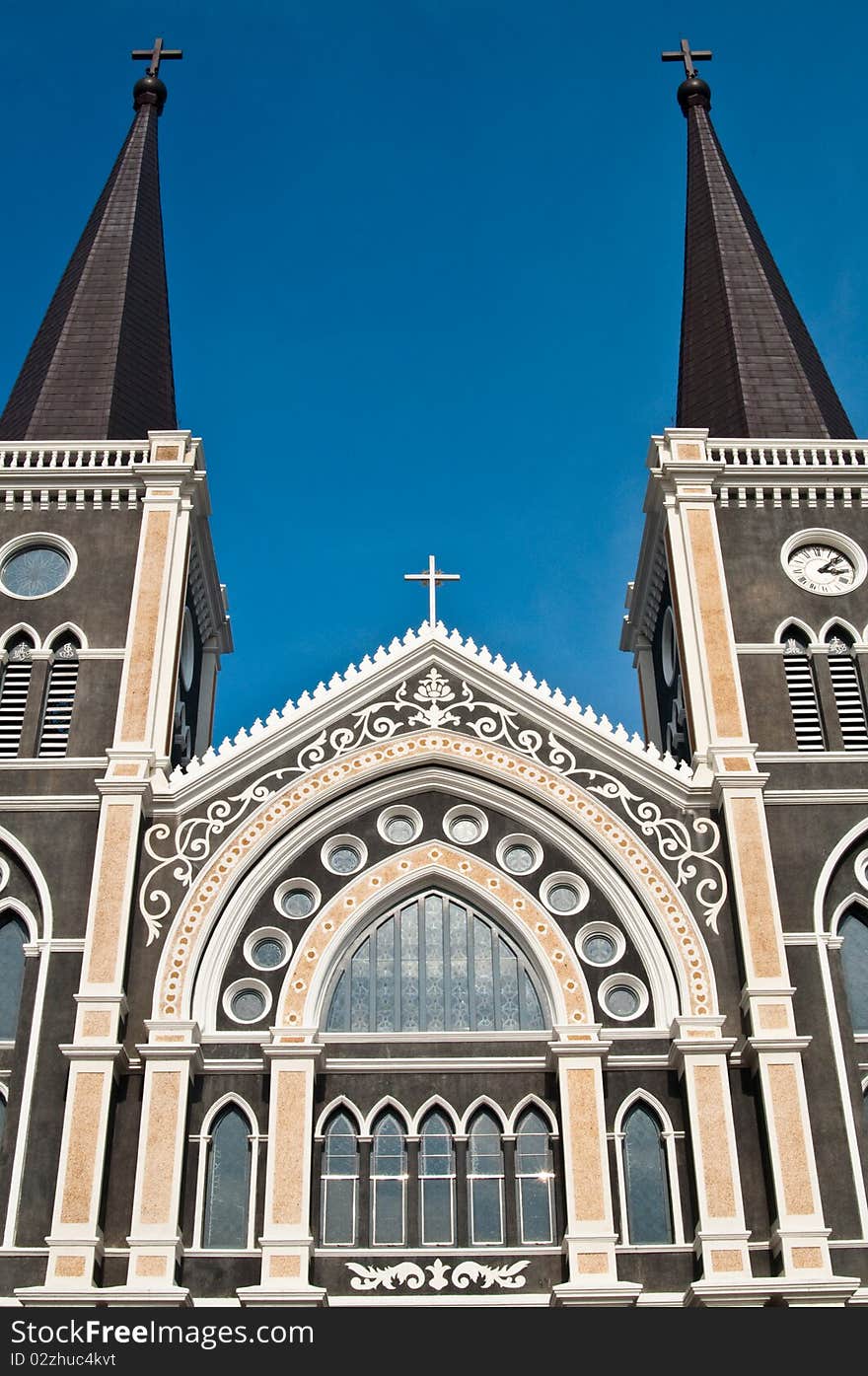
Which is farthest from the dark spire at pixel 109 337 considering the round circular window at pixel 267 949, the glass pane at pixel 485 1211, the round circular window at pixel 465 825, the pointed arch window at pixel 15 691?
the glass pane at pixel 485 1211

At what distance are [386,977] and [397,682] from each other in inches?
168

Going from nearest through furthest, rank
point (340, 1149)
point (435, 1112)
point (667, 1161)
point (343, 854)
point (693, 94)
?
point (667, 1161) → point (340, 1149) → point (435, 1112) → point (343, 854) → point (693, 94)

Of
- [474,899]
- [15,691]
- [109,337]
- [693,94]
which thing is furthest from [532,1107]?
[693,94]

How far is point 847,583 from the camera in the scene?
1031 inches

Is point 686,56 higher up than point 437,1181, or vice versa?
point 686,56

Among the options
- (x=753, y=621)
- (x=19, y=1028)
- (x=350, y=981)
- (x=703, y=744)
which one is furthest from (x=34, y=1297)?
(x=753, y=621)

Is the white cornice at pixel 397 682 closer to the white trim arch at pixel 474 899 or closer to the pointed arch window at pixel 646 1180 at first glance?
the white trim arch at pixel 474 899

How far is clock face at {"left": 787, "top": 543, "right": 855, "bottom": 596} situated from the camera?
85.8 feet

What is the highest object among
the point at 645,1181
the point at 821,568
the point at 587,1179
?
the point at 821,568

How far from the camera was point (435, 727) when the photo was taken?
24375mm

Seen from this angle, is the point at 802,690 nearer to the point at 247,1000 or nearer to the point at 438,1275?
the point at 247,1000

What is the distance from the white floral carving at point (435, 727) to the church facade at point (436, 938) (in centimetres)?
5
